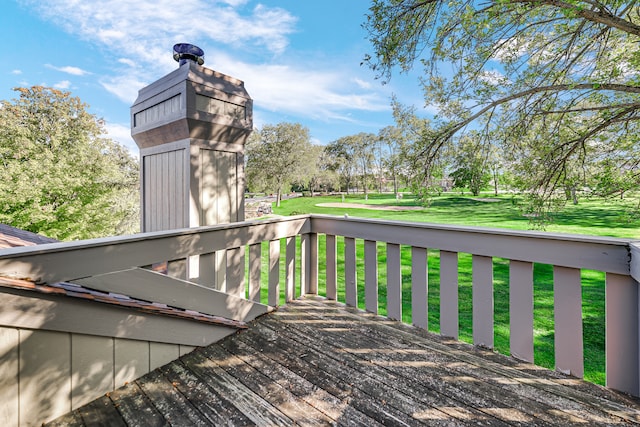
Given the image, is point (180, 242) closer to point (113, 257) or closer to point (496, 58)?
point (113, 257)

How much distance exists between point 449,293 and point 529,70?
11.1 feet

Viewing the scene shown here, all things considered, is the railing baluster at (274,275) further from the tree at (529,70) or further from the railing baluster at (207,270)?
the tree at (529,70)

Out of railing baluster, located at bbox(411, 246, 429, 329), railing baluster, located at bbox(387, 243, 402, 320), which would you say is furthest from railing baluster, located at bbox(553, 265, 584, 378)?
railing baluster, located at bbox(387, 243, 402, 320)

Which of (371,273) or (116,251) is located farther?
(371,273)

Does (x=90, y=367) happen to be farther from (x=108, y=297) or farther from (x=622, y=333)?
(x=622, y=333)

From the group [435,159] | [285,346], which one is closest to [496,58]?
[435,159]

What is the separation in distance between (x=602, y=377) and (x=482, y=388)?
1.19 metres

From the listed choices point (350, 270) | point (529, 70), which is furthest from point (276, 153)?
point (350, 270)

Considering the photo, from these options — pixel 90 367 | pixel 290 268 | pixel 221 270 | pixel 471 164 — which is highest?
pixel 471 164

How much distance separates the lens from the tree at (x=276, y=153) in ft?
57.2

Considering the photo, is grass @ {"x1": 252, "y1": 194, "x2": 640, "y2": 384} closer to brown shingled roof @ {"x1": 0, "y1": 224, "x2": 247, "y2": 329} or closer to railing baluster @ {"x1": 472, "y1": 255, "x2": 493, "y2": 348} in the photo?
railing baluster @ {"x1": 472, "y1": 255, "x2": 493, "y2": 348}

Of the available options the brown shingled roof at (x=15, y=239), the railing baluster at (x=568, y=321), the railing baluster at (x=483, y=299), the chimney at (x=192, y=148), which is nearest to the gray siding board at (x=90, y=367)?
the chimney at (x=192, y=148)

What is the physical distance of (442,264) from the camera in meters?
2.04

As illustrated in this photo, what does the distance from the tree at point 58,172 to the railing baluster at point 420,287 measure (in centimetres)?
1481
